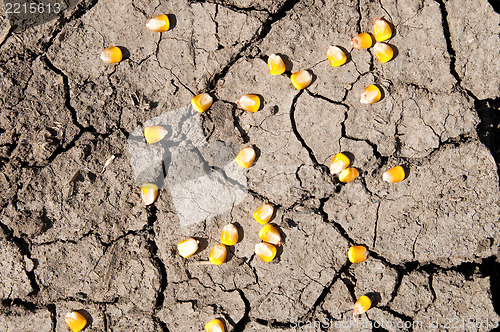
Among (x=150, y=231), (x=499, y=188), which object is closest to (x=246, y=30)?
(x=150, y=231)

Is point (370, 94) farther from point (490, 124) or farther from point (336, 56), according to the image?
point (490, 124)

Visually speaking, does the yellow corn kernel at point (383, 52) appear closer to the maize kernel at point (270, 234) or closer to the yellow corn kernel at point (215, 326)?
the maize kernel at point (270, 234)

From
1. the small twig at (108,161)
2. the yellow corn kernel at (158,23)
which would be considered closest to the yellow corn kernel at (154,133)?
the small twig at (108,161)

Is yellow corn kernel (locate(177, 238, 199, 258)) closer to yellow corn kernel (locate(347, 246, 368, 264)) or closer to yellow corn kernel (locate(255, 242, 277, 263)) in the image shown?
yellow corn kernel (locate(255, 242, 277, 263))

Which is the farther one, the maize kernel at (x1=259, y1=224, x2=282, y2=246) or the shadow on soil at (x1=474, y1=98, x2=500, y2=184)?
the shadow on soil at (x1=474, y1=98, x2=500, y2=184)

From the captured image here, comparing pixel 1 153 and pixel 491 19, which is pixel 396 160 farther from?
pixel 1 153

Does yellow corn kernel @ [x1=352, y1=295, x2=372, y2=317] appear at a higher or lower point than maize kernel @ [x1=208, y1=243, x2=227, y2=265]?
lower

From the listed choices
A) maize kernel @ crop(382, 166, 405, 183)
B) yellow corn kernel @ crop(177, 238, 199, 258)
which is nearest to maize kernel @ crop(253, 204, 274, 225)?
yellow corn kernel @ crop(177, 238, 199, 258)
